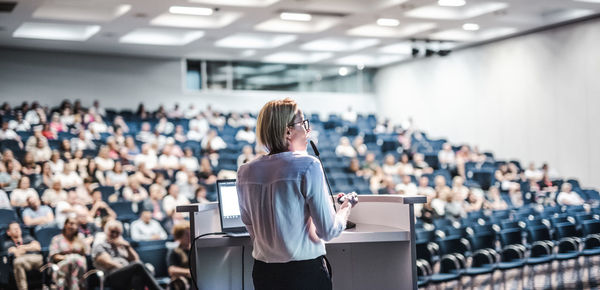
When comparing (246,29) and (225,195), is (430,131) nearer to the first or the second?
(246,29)

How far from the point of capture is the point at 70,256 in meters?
5.77

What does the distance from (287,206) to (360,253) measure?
102cm

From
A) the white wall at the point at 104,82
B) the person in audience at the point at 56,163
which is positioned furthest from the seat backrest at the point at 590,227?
the white wall at the point at 104,82

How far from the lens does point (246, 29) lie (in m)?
12.6

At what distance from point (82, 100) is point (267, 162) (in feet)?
45.4

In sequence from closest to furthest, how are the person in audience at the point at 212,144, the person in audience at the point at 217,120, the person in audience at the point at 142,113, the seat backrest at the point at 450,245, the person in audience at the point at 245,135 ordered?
1. the seat backrest at the point at 450,245
2. the person in audience at the point at 212,144
3. the person in audience at the point at 245,135
4. the person in audience at the point at 142,113
5. the person in audience at the point at 217,120

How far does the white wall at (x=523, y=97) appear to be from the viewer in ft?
41.3

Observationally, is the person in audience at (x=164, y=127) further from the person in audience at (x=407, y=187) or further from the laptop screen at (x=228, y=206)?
the laptop screen at (x=228, y=206)

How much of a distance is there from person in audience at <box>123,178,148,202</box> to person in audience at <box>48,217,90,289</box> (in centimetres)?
249

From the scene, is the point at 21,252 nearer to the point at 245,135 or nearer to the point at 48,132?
the point at 48,132

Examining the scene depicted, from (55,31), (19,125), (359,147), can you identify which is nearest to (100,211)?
(19,125)

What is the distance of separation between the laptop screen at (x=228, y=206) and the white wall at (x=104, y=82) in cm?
1308

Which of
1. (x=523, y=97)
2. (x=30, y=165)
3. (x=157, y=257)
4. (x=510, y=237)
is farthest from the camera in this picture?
(x=523, y=97)

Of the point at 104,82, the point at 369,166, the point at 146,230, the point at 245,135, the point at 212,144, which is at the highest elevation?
the point at 104,82
